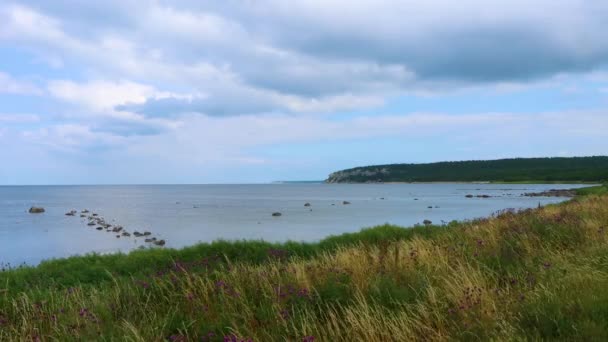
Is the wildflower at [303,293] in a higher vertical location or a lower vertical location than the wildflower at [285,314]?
higher

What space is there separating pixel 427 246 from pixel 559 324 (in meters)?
7.30

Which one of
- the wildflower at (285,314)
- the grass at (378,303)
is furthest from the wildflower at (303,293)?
the wildflower at (285,314)

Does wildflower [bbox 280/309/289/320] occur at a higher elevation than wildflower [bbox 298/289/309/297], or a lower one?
lower

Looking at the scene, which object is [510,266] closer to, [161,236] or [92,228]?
[161,236]

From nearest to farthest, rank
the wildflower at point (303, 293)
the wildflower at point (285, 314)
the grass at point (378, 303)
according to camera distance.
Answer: the grass at point (378, 303), the wildflower at point (285, 314), the wildflower at point (303, 293)

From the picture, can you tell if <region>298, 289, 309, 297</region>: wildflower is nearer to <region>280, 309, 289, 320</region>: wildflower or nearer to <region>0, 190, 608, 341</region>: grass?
<region>0, 190, 608, 341</region>: grass

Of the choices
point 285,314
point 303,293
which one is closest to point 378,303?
point 303,293

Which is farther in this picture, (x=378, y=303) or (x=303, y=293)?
(x=303, y=293)

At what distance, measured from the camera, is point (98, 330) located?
251 inches

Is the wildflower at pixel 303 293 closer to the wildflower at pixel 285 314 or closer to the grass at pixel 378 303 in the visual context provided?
the grass at pixel 378 303

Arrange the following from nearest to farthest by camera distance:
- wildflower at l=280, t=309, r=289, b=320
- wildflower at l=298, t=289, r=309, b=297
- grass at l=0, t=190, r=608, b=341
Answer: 1. grass at l=0, t=190, r=608, b=341
2. wildflower at l=280, t=309, r=289, b=320
3. wildflower at l=298, t=289, r=309, b=297

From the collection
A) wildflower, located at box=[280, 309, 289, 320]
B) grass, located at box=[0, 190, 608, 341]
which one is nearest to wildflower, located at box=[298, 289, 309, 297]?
grass, located at box=[0, 190, 608, 341]

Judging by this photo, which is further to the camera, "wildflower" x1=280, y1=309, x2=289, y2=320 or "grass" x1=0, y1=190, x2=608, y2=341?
"wildflower" x1=280, y1=309, x2=289, y2=320

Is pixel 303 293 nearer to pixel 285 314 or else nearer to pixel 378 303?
pixel 285 314
